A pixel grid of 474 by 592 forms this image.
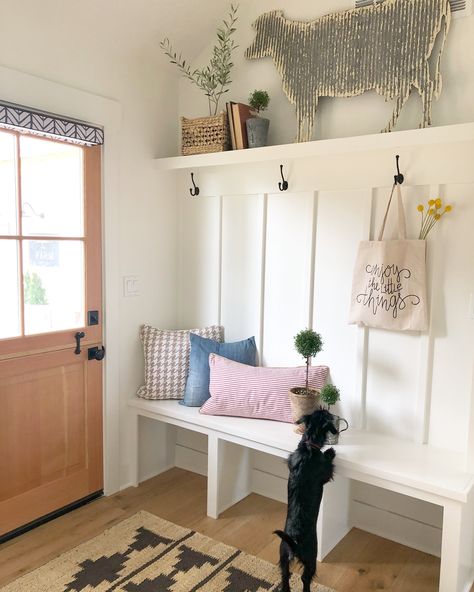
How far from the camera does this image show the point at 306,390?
7.89 feet

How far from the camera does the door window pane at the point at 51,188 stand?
2305mm

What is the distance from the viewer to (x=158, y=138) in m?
2.90

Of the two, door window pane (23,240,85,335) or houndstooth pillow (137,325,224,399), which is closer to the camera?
door window pane (23,240,85,335)

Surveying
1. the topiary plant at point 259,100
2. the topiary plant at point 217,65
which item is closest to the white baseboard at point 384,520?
the topiary plant at point 259,100

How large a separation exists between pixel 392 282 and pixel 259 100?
1.11 meters

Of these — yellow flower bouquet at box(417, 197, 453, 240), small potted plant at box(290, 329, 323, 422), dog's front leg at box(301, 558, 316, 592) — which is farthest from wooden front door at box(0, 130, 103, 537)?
yellow flower bouquet at box(417, 197, 453, 240)

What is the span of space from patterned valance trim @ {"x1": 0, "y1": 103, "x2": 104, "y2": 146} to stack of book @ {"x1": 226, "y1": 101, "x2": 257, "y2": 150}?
2.08 feet

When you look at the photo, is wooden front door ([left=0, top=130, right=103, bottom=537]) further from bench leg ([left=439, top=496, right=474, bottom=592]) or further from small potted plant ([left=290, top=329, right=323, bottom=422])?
bench leg ([left=439, top=496, right=474, bottom=592])

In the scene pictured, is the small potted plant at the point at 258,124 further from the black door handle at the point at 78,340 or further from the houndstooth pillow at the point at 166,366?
the black door handle at the point at 78,340

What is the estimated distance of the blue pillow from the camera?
2.72 m

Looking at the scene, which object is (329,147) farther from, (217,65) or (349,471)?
(349,471)

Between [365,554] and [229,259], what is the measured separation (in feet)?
5.15

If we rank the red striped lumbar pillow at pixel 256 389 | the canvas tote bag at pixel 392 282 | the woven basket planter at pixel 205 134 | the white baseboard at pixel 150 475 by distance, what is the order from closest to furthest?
the canvas tote bag at pixel 392 282 → the red striped lumbar pillow at pixel 256 389 → the woven basket planter at pixel 205 134 → the white baseboard at pixel 150 475

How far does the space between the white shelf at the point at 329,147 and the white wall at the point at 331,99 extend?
0.19 metres
